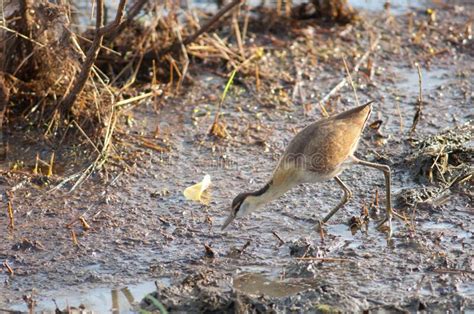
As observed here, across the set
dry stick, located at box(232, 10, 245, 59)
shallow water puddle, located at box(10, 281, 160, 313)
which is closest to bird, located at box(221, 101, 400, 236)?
shallow water puddle, located at box(10, 281, 160, 313)

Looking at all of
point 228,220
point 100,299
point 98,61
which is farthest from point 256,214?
point 98,61

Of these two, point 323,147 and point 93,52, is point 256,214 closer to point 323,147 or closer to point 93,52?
point 323,147

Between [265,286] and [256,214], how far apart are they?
40.5 inches

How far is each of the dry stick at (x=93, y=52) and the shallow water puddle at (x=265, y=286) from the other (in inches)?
78.7

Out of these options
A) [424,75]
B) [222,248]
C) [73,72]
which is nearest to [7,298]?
[222,248]

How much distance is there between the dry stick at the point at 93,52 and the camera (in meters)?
6.51

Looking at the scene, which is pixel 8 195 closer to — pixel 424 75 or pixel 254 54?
pixel 254 54

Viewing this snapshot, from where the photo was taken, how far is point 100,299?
554cm

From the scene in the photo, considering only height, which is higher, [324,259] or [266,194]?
[266,194]

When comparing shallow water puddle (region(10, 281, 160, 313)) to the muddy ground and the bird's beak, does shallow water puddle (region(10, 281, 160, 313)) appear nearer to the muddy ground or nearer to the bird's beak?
the muddy ground

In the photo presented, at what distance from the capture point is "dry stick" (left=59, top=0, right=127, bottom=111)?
21.4 feet

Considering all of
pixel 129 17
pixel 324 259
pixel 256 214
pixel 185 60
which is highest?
pixel 129 17

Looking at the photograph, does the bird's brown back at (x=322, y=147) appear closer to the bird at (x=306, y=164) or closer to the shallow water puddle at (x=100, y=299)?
the bird at (x=306, y=164)

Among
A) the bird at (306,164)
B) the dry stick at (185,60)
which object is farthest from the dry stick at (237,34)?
the bird at (306,164)
